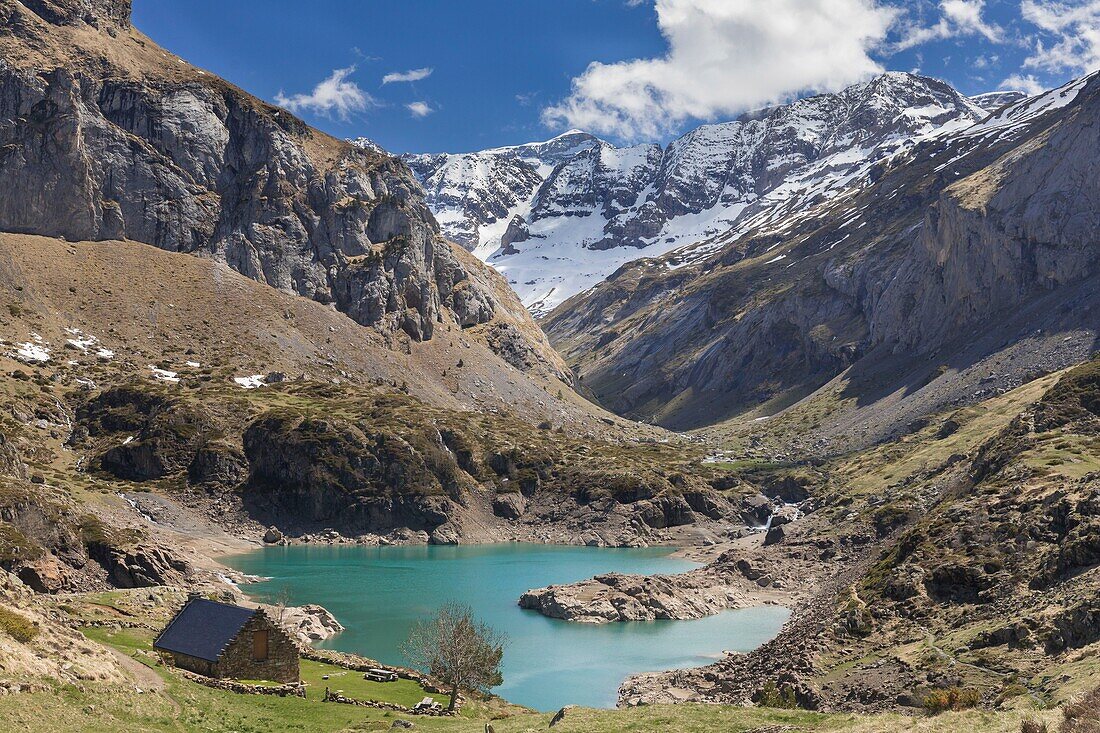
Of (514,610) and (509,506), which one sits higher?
(509,506)

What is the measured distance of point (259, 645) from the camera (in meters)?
41.5

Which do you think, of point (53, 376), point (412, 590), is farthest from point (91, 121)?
point (412, 590)

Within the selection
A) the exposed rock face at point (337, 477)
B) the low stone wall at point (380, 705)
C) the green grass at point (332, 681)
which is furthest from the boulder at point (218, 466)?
the low stone wall at point (380, 705)

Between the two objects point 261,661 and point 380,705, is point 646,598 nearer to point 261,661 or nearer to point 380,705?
point 380,705

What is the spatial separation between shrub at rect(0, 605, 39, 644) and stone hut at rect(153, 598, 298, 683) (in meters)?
11.2

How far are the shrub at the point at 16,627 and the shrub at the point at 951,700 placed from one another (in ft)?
102

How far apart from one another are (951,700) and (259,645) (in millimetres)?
29709

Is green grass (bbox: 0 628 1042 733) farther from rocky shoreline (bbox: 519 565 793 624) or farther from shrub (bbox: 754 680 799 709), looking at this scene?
rocky shoreline (bbox: 519 565 793 624)

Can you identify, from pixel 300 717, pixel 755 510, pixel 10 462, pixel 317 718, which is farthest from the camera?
pixel 755 510

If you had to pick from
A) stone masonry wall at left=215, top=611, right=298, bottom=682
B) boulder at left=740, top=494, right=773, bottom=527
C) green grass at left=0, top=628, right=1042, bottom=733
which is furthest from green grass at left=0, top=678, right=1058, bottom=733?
boulder at left=740, top=494, right=773, bottom=527

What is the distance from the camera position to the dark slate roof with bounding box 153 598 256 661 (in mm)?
40219

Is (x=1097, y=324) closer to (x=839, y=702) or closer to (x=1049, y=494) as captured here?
(x=1049, y=494)

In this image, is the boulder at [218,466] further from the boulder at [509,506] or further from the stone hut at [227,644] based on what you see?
the stone hut at [227,644]

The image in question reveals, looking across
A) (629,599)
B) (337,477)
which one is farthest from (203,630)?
(337,477)
